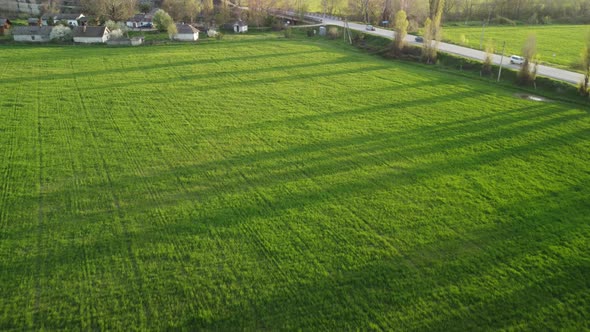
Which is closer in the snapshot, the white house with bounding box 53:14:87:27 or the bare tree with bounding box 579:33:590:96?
the bare tree with bounding box 579:33:590:96

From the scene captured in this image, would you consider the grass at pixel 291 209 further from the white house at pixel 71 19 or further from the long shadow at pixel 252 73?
the white house at pixel 71 19

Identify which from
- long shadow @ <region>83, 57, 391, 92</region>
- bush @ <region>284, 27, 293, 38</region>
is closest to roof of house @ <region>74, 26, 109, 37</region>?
long shadow @ <region>83, 57, 391, 92</region>

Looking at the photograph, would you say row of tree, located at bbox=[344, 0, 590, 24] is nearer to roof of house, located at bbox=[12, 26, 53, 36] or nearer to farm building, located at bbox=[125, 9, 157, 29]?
farm building, located at bbox=[125, 9, 157, 29]

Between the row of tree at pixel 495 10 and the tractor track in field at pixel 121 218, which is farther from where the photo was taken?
the row of tree at pixel 495 10

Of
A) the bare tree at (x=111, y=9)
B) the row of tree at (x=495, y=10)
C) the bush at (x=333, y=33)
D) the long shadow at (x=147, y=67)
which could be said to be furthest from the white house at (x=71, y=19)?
the row of tree at (x=495, y=10)

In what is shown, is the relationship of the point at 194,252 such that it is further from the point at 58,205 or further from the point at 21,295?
the point at 58,205

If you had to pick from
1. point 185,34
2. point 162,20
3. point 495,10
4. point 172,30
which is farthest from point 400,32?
point 495,10

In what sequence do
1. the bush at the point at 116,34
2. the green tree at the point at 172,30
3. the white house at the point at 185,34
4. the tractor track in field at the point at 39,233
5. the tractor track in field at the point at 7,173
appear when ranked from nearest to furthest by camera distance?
the tractor track in field at the point at 39,233 → the tractor track in field at the point at 7,173 → the bush at the point at 116,34 → the green tree at the point at 172,30 → the white house at the point at 185,34
